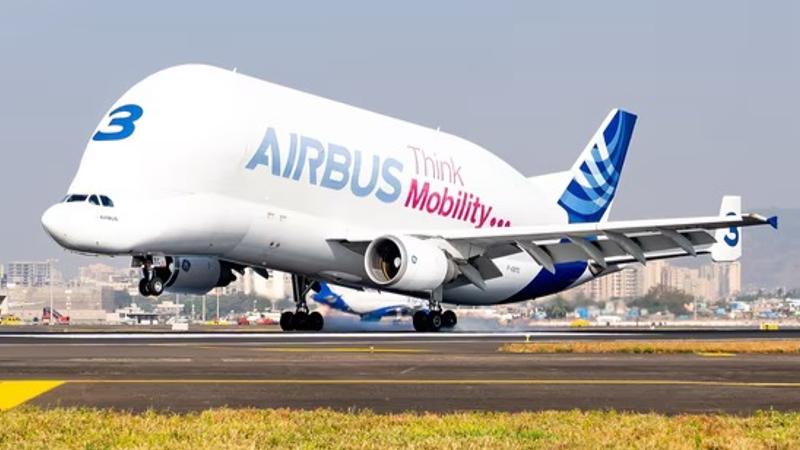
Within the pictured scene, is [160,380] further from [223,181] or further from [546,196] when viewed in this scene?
[546,196]

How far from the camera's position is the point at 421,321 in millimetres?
42375

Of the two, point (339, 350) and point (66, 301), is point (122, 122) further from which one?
point (66, 301)

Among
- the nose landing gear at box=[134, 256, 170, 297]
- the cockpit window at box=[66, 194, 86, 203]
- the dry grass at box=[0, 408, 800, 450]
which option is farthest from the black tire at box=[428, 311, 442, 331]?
the dry grass at box=[0, 408, 800, 450]

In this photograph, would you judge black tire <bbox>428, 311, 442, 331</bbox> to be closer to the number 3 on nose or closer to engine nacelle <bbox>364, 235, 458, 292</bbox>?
engine nacelle <bbox>364, 235, 458, 292</bbox>

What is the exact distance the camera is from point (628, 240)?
41906mm

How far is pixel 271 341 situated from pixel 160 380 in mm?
14641

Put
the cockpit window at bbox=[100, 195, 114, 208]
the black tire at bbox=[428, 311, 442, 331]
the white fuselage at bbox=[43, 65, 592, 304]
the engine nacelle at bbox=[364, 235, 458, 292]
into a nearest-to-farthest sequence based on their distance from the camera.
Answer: the cockpit window at bbox=[100, 195, 114, 208] < the white fuselage at bbox=[43, 65, 592, 304] < the engine nacelle at bbox=[364, 235, 458, 292] < the black tire at bbox=[428, 311, 442, 331]

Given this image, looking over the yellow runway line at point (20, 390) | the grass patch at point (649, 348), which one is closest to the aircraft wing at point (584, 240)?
the grass patch at point (649, 348)

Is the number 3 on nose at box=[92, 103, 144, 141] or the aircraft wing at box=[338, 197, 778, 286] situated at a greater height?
→ the number 3 on nose at box=[92, 103, 144, 141]

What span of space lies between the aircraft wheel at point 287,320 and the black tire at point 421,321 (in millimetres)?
4200

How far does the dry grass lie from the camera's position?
1112 centimetres

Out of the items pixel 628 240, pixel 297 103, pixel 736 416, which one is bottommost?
pixel 736 416

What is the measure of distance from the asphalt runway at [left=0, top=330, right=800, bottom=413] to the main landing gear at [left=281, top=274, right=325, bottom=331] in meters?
18.2

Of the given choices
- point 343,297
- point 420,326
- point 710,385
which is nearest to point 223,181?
point 420,326
